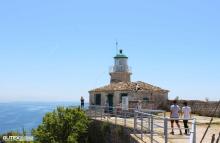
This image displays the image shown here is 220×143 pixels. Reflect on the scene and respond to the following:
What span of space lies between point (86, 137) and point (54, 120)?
Result: 8.23 feet

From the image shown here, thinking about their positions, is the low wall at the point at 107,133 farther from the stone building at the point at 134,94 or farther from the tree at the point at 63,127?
the stone building at the point at 134,94

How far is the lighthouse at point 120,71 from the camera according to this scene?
43.8 metres

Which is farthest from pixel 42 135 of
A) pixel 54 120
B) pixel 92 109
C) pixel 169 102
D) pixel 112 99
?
pixel 169 102

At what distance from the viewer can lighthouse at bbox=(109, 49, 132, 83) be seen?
43844 millimetres

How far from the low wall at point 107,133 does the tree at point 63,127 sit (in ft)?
2.04

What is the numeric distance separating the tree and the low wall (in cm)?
62

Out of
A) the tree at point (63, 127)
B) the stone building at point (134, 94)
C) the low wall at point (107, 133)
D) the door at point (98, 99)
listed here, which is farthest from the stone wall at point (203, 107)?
the door at point (98, 99)

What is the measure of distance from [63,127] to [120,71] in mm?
16307

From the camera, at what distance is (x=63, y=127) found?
28.4 meters

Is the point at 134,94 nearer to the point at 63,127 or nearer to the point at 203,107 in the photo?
the point at 203,107

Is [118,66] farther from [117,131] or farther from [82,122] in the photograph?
[117,131]

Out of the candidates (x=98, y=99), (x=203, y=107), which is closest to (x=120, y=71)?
(x=98, y=99)

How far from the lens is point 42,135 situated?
27344mm

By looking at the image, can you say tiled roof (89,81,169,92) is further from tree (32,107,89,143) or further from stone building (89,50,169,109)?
tree (32,107,89,143)
